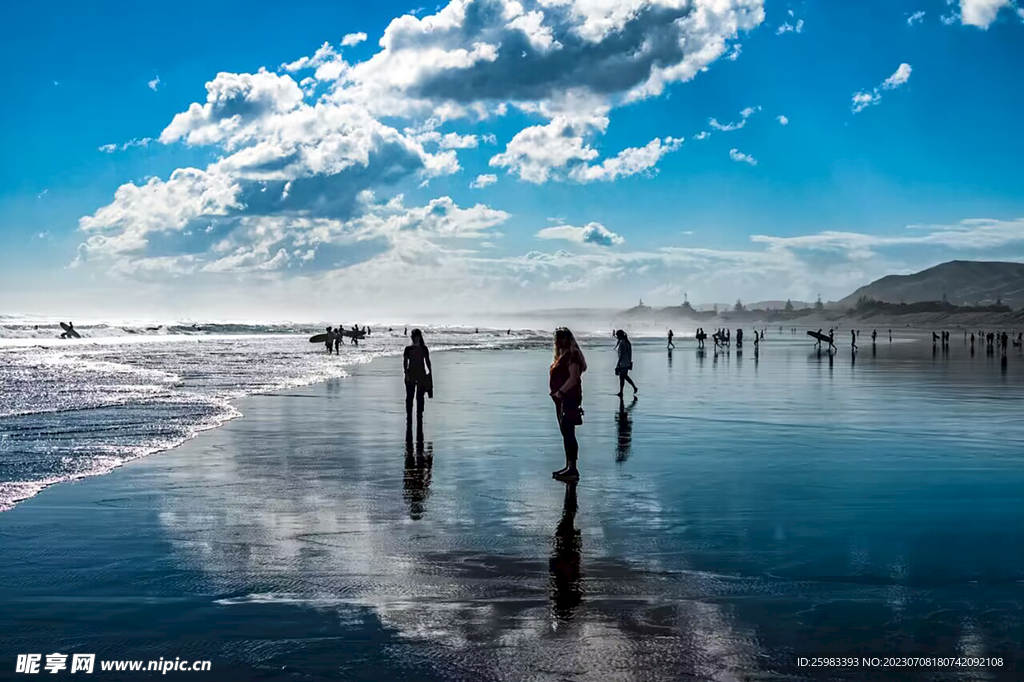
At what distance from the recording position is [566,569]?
709cm

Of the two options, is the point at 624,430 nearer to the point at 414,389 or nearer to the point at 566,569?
the point at 414,389

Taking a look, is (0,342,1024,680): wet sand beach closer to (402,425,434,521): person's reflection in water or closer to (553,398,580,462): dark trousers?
(402,425,434,521): person's reflection in water

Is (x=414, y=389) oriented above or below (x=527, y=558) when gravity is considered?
above

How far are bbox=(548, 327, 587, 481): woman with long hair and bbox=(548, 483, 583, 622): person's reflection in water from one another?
179cm

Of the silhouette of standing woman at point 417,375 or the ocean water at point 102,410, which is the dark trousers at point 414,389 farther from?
the ocean water at point 102,410

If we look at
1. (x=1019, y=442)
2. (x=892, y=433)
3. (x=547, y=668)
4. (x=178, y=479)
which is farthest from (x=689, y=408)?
(x=547, y=668)

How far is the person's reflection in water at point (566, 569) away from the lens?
6.17m

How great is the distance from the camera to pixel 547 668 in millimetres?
5102

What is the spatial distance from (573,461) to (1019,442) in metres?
8.68

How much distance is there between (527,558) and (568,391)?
4244 millimetres

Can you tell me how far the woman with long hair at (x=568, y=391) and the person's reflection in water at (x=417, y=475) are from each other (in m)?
1.75

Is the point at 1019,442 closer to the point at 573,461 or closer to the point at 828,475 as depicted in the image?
the point at 828,475

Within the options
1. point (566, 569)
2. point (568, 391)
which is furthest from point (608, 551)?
point (568, 391)

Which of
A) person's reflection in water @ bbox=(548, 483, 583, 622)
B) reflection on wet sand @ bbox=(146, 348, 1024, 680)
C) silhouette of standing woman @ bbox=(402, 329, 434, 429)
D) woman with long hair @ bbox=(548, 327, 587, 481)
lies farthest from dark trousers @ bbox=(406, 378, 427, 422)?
person's reflection in water @ bbox=(548, 483, 583, 622)
